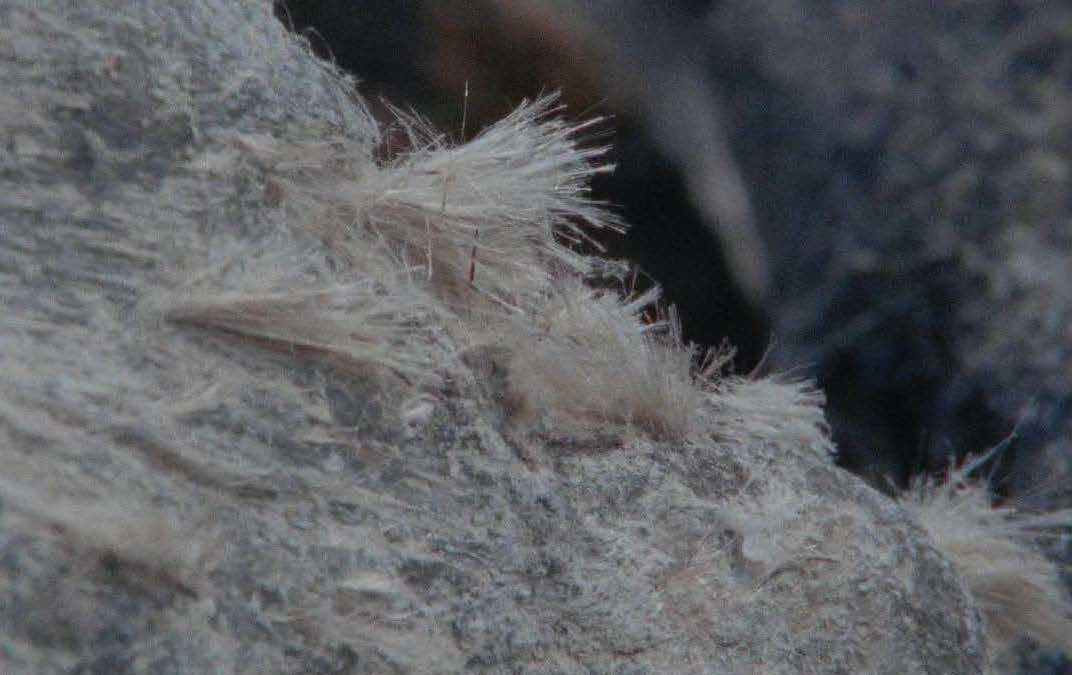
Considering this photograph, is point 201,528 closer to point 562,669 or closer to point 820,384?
point 562,669

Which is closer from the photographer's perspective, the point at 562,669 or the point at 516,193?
the point at 562,669

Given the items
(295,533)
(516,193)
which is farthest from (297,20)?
(295,533)

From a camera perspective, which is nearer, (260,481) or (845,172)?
(260,481)

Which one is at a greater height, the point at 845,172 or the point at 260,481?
the point at 845,172

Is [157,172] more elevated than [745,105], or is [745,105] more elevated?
[745,105]
